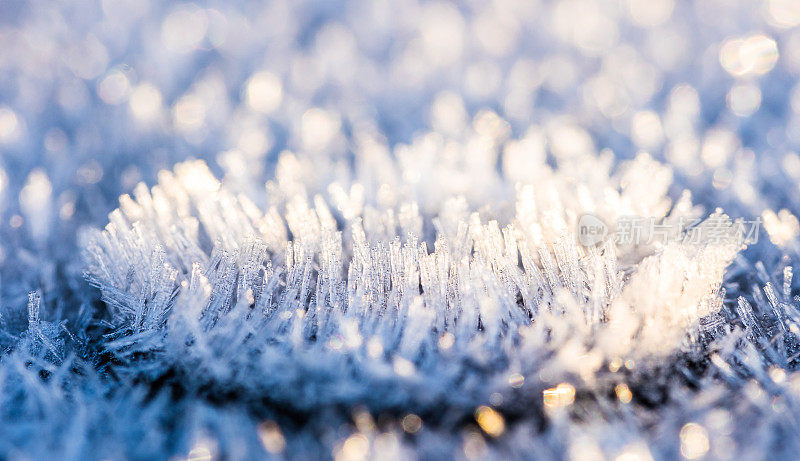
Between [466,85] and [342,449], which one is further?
[466,85]

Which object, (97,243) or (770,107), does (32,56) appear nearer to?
(97,243)

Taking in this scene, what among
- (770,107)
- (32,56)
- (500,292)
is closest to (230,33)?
(32,56)

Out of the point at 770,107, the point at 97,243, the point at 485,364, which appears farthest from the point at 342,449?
the point at 770,107

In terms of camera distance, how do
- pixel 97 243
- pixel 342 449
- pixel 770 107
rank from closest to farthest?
pixel 342 449 → pixel 97 243 → pixel 770 107

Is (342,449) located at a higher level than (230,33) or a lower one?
lower

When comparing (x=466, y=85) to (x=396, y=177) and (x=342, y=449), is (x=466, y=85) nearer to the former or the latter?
(x=396, y=177)

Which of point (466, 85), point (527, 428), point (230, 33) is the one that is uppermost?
point (230, 33)

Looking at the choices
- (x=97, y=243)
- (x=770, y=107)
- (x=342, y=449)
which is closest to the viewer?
(x=342, y=449)
